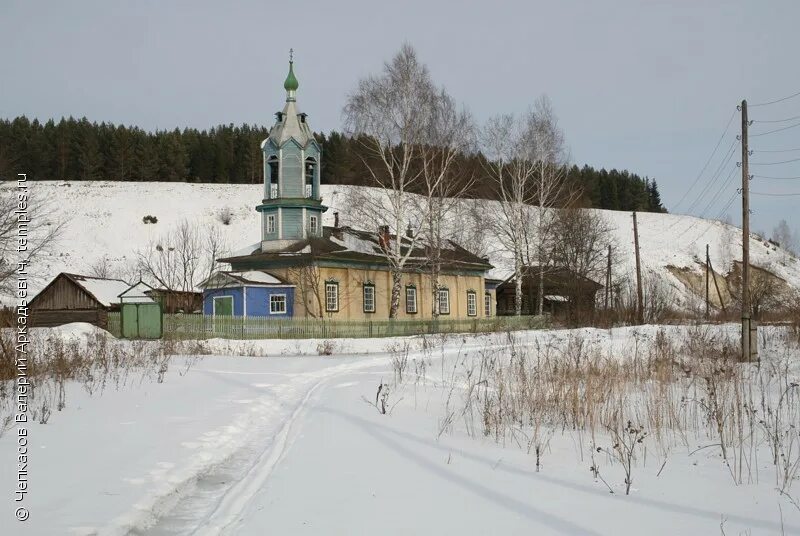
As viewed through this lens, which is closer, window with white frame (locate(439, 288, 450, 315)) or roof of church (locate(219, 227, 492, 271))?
roof of church (locate(219, 227, 492, 271))

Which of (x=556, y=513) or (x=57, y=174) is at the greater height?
(x=57, y=174)

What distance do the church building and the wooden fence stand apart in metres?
2.60

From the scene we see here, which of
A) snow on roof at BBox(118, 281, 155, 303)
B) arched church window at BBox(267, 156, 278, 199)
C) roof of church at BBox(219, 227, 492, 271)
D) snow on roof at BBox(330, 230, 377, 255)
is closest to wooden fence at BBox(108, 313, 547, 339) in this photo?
roof of church at BBox(219, 227, 492, 271)

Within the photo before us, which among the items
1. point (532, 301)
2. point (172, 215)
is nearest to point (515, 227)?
point (532, 301)

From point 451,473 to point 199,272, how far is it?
5783cm

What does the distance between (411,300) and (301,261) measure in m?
8.30

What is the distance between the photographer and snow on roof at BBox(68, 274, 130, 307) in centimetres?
3644

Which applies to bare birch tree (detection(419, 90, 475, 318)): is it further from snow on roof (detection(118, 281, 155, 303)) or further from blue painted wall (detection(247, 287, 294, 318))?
snow on roof (detection(118, 281, 155, 303))

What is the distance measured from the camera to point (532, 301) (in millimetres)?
48062

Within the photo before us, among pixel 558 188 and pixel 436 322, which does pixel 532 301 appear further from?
pixel 436 322

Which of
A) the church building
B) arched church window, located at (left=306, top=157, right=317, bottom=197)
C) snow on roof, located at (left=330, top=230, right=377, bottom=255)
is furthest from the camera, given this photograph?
snow on roof, located at (left=330, top=230, right=377, bottom=255)

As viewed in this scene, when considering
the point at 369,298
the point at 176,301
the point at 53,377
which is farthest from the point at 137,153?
the point at 53,377

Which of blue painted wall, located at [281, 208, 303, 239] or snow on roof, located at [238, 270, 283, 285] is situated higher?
blue painted wall, located at [281, 208, 303, 239]

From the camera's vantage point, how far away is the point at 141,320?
28.8 metres
